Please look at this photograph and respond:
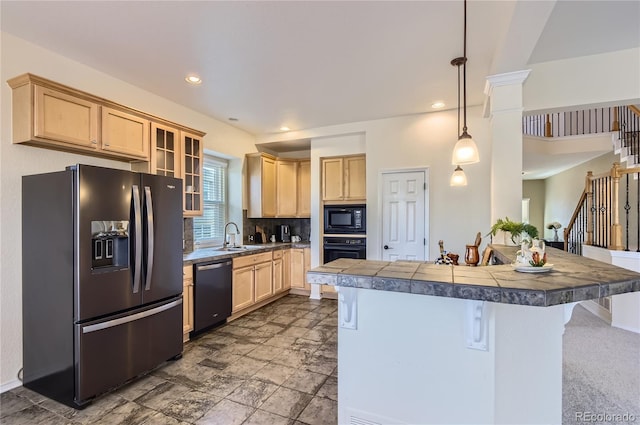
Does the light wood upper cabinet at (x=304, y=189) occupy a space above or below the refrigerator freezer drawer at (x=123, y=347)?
above

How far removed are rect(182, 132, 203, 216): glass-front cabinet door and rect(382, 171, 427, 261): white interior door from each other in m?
2.59

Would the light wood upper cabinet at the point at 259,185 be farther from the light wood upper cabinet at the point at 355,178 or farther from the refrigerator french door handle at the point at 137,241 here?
the refrigerator french door handle at the point at 137,241

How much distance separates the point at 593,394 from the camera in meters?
2.28

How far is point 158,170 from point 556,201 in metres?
10.4

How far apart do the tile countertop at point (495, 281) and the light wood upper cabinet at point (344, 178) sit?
327 centimetres

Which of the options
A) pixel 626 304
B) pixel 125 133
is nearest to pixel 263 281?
pixel 125 133

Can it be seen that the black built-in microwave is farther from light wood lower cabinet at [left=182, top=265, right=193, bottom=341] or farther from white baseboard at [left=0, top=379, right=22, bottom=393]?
white baseboard at [left=0, top=379, right=22, bottom=393]

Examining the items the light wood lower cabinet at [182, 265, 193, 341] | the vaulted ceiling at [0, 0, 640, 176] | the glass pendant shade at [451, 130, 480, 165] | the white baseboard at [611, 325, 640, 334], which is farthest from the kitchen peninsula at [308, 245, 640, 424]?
the white baseboard at [611, 325, 640, 334]

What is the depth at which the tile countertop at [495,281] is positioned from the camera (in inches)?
43.6

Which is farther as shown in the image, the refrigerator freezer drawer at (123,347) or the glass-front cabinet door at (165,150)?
the glass-front cabinet door at (165,150)

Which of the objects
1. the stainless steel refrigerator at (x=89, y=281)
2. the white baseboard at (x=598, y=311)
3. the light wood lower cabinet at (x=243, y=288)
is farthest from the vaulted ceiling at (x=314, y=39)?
the white baseboard at (x=598, y=311)

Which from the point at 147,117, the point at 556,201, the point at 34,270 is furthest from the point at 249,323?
the point at 556,201

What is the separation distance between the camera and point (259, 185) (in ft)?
16.7

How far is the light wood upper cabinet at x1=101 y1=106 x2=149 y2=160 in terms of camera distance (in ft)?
9.17
